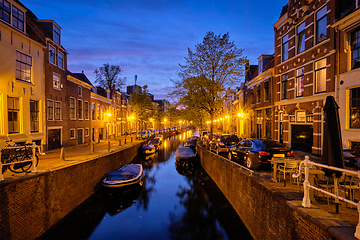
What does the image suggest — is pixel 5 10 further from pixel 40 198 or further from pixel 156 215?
pixel 156 215

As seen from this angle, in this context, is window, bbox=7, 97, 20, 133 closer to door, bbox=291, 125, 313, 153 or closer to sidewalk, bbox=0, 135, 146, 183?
sidewalk, bbox=0, 135, 146, 183

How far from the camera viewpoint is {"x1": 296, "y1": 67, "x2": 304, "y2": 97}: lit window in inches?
637

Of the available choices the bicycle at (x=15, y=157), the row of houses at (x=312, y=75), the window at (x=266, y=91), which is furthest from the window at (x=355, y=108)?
the bicycle at (x=15, y=157)

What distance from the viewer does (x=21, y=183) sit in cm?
771

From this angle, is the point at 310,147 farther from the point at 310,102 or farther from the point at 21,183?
the point at 21,183

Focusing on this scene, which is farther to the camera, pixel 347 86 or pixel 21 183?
pixel 347 86

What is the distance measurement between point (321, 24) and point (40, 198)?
2080 cm

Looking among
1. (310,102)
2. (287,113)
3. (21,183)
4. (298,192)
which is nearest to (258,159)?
(298,192)

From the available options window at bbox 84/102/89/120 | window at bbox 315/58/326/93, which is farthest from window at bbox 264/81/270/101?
window at bbox 84/102/89/120

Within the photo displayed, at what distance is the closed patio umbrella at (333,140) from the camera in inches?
201

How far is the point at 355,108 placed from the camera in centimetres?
1145

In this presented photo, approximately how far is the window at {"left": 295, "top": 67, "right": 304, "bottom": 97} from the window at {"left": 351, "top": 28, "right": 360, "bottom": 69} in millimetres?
4372

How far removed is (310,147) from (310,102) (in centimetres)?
367

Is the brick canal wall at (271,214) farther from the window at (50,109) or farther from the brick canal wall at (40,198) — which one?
the window at (50,109)
